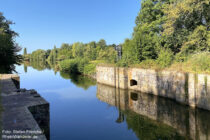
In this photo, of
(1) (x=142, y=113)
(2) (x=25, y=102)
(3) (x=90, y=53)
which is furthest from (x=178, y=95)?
(3) (x=90, y=53)

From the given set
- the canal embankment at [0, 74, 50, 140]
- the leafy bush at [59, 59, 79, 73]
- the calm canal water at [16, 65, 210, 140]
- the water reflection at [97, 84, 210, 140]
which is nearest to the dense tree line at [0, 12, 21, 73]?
the calm canal water at [16, 65, 210, 140]

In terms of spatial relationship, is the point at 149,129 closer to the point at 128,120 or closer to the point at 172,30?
the point at 128,120

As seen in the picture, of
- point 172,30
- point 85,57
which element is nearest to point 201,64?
point 172,30

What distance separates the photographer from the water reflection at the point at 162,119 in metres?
6.27

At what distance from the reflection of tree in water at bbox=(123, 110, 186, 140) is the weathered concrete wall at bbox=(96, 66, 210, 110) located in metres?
3.11

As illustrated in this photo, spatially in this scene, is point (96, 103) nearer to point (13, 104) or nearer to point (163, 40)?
point (13, 104)

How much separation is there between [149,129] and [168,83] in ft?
16.3

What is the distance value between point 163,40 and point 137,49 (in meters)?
3.39

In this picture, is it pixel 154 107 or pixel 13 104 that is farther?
pixel 154 107

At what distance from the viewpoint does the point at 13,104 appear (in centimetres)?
451

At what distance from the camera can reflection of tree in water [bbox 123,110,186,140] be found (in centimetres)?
610

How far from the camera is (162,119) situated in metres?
7.70

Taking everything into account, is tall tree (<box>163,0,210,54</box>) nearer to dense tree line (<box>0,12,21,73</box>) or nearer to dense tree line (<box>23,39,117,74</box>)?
dense tree line (<box>23,39,117,74</box>)

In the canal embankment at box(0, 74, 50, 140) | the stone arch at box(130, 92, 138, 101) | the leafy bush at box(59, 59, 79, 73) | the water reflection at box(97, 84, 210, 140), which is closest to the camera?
the canal embankment at box(0, 74, 50, 140)
